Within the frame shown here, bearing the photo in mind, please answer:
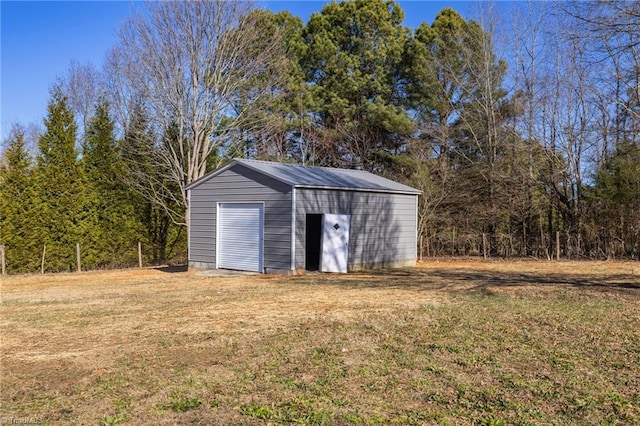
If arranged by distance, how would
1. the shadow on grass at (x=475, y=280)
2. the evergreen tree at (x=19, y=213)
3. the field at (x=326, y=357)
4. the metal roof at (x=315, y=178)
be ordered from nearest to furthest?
the field at (x=326, y=357) → the shadow on grass at (x=475, y=280) → the metal roof at (x=315, y=178) → the evergreen tree at (x=19, y=213)

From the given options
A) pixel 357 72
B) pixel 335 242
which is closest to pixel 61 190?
pixel 335 242

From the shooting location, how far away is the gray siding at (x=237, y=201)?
43.0ft

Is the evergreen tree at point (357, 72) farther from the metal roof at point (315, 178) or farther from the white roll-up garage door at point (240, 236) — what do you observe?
the white roll-up garage door at point (240, 236)

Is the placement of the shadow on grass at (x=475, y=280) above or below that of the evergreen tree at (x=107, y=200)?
below

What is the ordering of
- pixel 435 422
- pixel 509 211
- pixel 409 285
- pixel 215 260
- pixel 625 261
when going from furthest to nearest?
1. pixel 509 211
2. pixel 625 261
3. pixel 215 260
4. pixel 409 285
5. pixel 435 422

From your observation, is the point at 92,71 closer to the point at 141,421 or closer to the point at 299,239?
the point at 299,239

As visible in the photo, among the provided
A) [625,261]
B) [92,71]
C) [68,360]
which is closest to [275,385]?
[68,360]

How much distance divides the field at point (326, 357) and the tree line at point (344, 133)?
8.64 meters

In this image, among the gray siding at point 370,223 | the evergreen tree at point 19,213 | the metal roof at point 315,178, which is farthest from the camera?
the evergreen tree at point 19,213

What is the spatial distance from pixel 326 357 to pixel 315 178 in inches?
373

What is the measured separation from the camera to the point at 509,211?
2030 cm

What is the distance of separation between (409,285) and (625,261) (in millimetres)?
9740

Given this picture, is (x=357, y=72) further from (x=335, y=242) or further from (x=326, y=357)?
(x=326, y=357)

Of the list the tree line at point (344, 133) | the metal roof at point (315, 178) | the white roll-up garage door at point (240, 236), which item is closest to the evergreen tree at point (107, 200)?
the tree line at point (344, 133)
